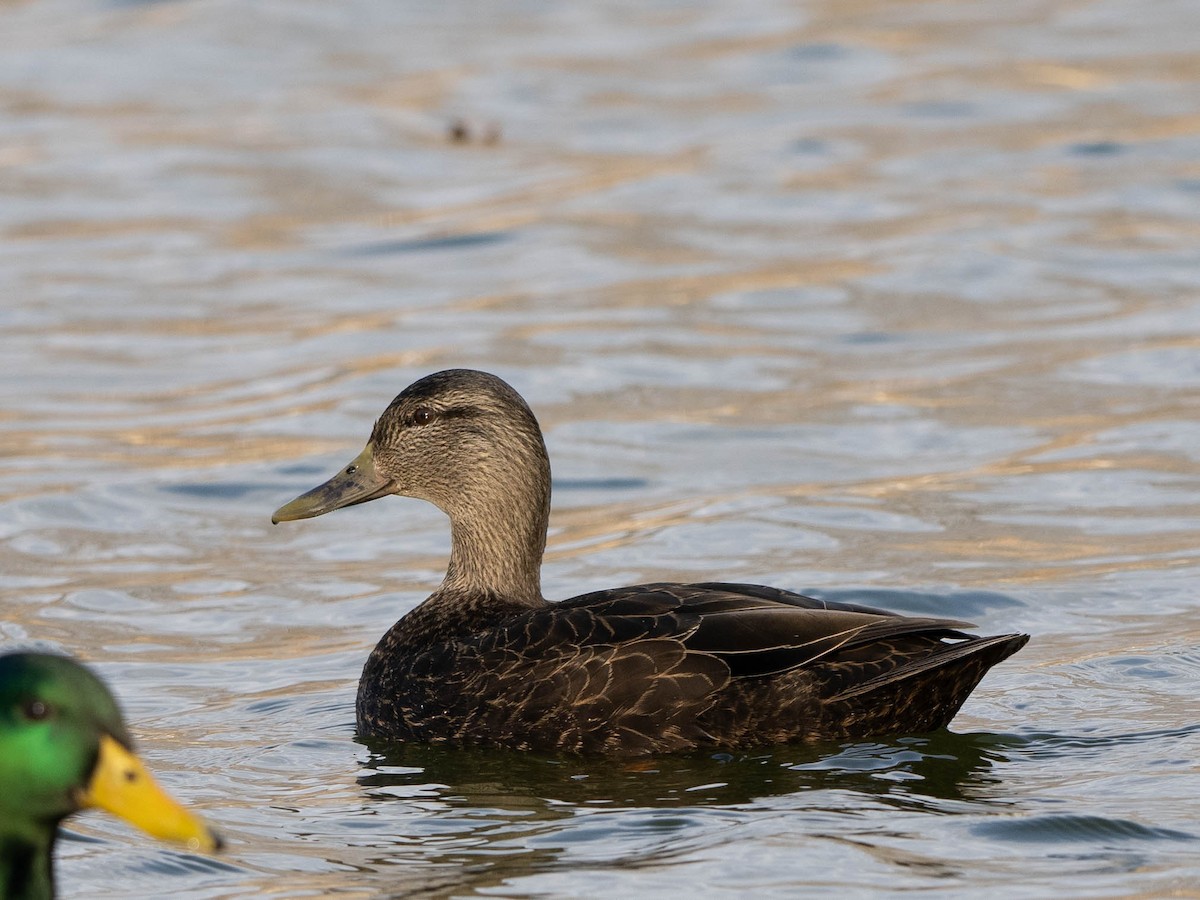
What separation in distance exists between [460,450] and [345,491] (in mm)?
498

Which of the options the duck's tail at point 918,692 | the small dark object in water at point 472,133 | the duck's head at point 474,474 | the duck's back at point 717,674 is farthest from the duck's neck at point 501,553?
the small dark object in water at point 472,133

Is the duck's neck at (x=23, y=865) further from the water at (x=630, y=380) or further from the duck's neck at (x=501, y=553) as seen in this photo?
the duck's neck at (x=501, y=553)

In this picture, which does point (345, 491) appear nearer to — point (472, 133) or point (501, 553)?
point (501, 553)

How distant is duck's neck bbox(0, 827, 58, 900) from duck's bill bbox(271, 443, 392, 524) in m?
3.68

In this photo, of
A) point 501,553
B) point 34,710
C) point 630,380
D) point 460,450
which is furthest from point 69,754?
point 630,380

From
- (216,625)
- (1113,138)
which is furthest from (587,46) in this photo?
(216,625)

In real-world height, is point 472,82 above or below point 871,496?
above

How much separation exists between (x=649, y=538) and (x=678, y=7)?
16.0 m

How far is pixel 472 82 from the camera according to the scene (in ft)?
73.7

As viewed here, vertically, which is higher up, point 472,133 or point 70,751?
point 472,133

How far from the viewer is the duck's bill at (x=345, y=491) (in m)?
8.70

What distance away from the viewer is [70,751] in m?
4.85

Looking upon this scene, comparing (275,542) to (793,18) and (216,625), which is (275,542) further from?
(793,18)

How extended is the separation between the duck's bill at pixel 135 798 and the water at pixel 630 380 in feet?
5.13
